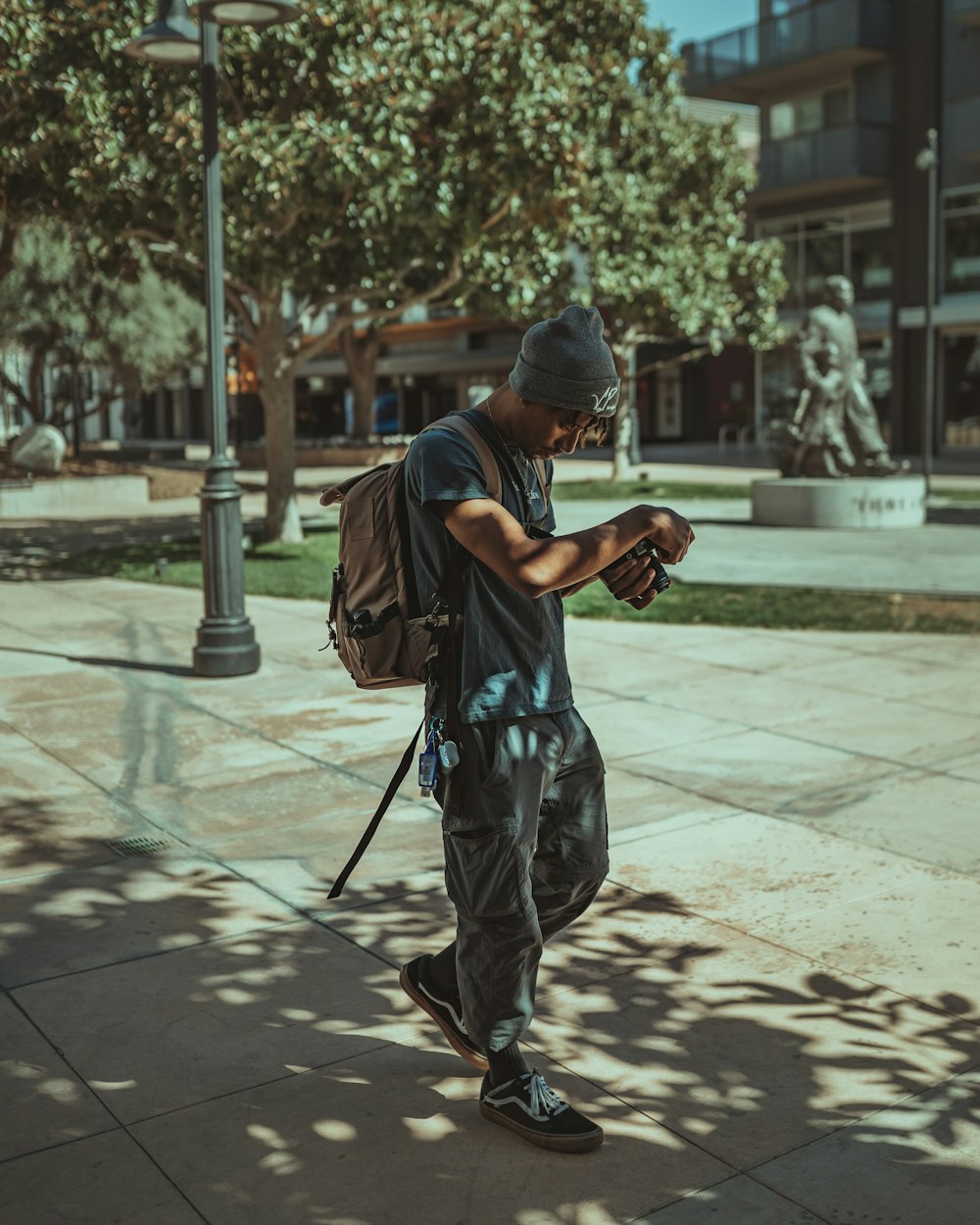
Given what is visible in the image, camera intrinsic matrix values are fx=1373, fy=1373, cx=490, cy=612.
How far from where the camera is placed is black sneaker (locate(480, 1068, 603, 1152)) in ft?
10.6

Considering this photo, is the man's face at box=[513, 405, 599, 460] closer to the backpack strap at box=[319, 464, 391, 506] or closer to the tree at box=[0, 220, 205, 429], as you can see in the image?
the backpack strap at box=[319, 464, 391, 506]

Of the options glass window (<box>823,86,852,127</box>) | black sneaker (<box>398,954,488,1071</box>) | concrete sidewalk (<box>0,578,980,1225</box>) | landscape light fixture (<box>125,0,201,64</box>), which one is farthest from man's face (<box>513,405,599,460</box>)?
glass window (<box>823,86,852,127</box>)

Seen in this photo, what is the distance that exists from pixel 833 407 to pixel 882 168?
19622 millimetres

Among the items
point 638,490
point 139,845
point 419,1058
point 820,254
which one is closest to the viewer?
point 419,1058

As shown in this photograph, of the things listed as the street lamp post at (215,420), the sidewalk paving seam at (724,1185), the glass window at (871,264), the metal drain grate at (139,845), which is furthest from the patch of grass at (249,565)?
the glass window at (871,264)

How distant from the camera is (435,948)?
4484 millimetres

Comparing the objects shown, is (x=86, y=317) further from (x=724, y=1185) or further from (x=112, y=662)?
(x=724, y=1185)

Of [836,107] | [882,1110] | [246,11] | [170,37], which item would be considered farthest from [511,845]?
[836,107]

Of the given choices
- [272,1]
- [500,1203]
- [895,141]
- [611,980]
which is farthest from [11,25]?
[895,141]

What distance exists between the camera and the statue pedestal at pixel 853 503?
18641mm

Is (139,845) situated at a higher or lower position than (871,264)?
lower

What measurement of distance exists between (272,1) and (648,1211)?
7558 mm

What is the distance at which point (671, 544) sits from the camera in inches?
119

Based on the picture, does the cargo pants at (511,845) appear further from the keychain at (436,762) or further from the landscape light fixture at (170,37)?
the landscape light fixture at (170,37)
